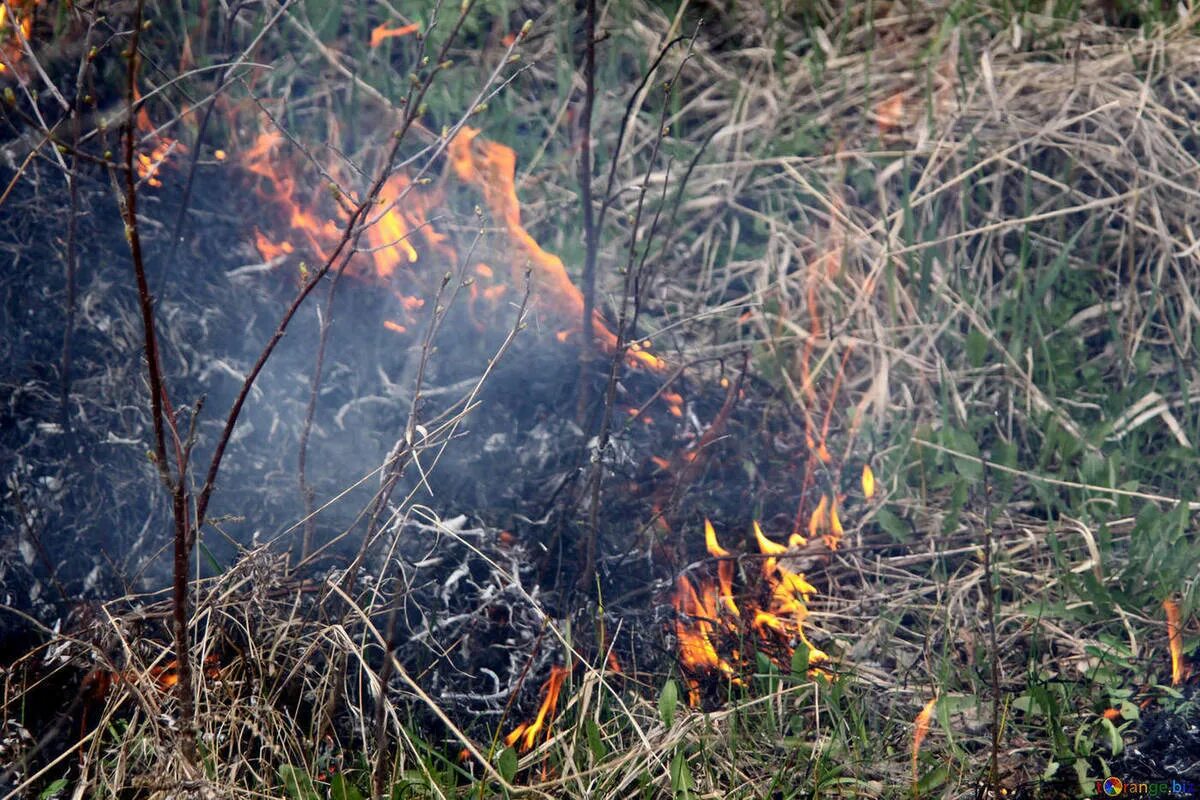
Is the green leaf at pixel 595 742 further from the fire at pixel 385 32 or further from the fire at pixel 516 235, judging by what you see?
the fire at pixel 385 32

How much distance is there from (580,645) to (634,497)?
0.52m

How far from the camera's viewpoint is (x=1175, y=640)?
102 inches

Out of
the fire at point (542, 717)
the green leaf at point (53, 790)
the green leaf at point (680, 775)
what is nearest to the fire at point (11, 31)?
the green leaf at point (53, 790)

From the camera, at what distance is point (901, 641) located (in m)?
2.76

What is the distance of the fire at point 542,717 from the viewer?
242cm

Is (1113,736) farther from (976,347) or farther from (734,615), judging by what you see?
(976,347)

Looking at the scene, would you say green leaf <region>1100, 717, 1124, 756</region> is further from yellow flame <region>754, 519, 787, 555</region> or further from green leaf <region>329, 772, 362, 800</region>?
green leaf <region>329, 772, 362, 800</region>

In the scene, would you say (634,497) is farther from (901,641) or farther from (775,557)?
(901,641)

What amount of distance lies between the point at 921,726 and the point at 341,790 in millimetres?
1334

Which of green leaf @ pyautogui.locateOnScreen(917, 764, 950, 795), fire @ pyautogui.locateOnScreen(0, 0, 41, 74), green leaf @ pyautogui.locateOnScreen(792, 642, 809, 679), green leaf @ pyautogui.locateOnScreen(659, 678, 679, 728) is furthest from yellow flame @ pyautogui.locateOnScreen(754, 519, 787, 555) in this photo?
fire @ pyautogui.locateOnScreen(0, 0, 41, 74)

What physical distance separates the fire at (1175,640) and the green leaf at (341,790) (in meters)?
1.96

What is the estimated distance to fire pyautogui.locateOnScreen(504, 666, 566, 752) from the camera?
7.95ft

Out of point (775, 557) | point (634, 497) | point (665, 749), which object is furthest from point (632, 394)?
point (665, 749)

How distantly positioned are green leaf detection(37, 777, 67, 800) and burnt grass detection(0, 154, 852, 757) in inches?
5.4
